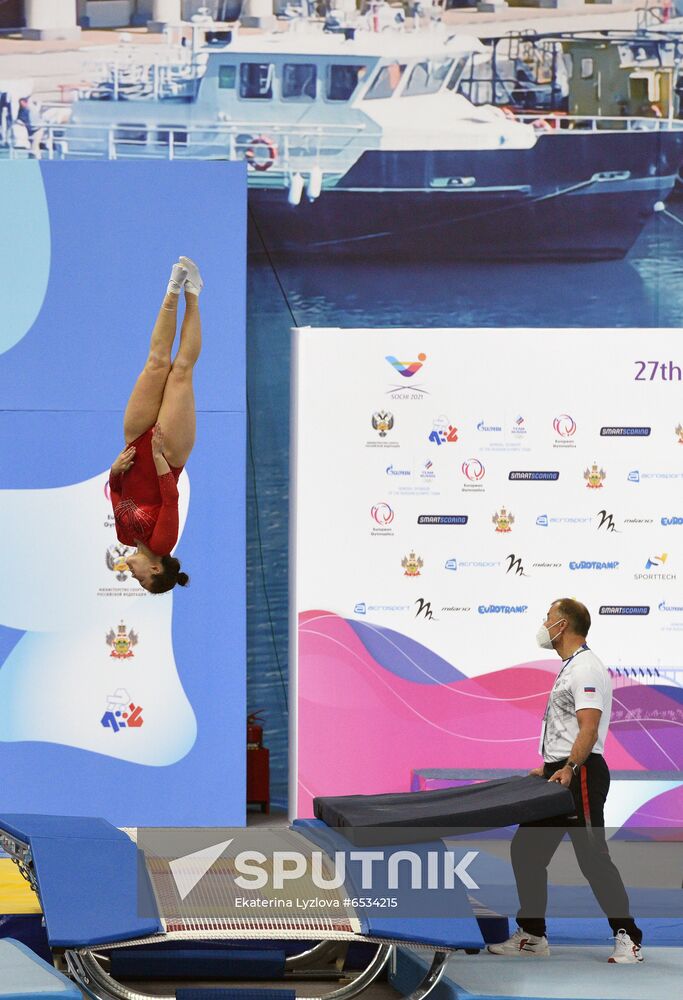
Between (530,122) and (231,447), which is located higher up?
(530,122)

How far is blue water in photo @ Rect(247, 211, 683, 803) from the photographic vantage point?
9602mm

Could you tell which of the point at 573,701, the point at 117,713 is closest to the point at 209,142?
the point at 117,713

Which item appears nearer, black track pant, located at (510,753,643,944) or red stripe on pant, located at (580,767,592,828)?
black track pant, located at (510,753,643,944)

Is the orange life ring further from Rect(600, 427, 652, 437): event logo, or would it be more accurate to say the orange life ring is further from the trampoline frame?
the trampoline frame

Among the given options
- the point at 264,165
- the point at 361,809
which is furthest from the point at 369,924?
the point at 264,165

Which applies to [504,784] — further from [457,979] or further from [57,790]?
[57,790]

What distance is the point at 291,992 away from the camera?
513cm

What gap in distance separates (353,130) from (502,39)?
1249 mm

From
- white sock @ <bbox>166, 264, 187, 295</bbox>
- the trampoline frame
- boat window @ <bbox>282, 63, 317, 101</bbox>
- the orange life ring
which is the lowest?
the trampoline frame

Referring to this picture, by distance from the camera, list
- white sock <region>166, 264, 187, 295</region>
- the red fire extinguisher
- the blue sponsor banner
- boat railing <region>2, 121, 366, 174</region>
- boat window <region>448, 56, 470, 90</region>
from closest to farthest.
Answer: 1. white sock <region>166, 264, 187, 295</region>
2. the blue sponsor banner
3. the red fire extinguisher
4. boat railing <region>2, 121, 366, 174</region>
5. boat window <region>448, 56, 470, 90</region>

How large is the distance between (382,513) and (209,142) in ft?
10.0

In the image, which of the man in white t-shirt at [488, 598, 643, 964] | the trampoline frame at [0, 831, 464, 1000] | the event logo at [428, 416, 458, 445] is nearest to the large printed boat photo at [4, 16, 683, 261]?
the event logo at [428, 416, 458, 445]

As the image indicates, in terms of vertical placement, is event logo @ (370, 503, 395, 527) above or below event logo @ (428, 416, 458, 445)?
below

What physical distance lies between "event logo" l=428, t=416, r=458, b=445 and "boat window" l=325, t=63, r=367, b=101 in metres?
2.71
